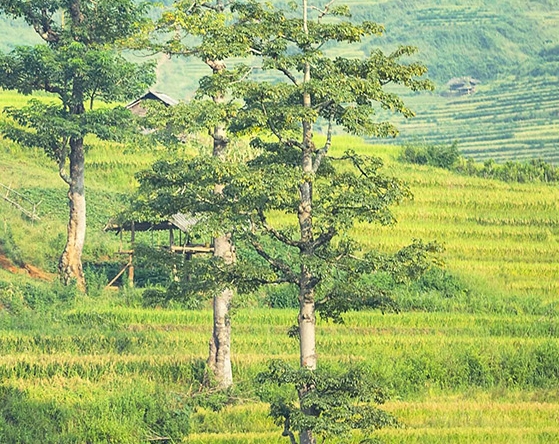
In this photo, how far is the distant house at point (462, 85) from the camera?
9938cm

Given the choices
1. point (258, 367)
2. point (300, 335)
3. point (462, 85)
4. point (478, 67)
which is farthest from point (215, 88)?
point (478, 67)

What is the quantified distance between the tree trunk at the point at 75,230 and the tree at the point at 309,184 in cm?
1572

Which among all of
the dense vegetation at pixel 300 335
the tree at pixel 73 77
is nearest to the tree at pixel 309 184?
the dense vegetation at pixel 300 335

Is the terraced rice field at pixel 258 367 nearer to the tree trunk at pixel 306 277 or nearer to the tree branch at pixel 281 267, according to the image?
the tree trunk at pixel 306 277

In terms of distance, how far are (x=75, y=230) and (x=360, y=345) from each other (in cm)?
922

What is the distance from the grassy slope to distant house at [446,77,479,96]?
55.1 m

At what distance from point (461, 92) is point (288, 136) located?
82379 millimetres

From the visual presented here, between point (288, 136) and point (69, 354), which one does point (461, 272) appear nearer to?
point (69, 354)

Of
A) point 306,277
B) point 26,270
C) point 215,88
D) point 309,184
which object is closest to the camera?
point 306,277

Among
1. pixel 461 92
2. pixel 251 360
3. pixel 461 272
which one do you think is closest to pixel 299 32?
pixel 251 360

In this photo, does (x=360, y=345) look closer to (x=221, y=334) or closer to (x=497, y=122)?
(x=221, y=334)

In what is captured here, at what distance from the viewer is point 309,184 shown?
58.5 ft

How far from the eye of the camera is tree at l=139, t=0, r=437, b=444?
17344 mm

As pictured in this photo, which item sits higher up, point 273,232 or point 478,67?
point 478,67
